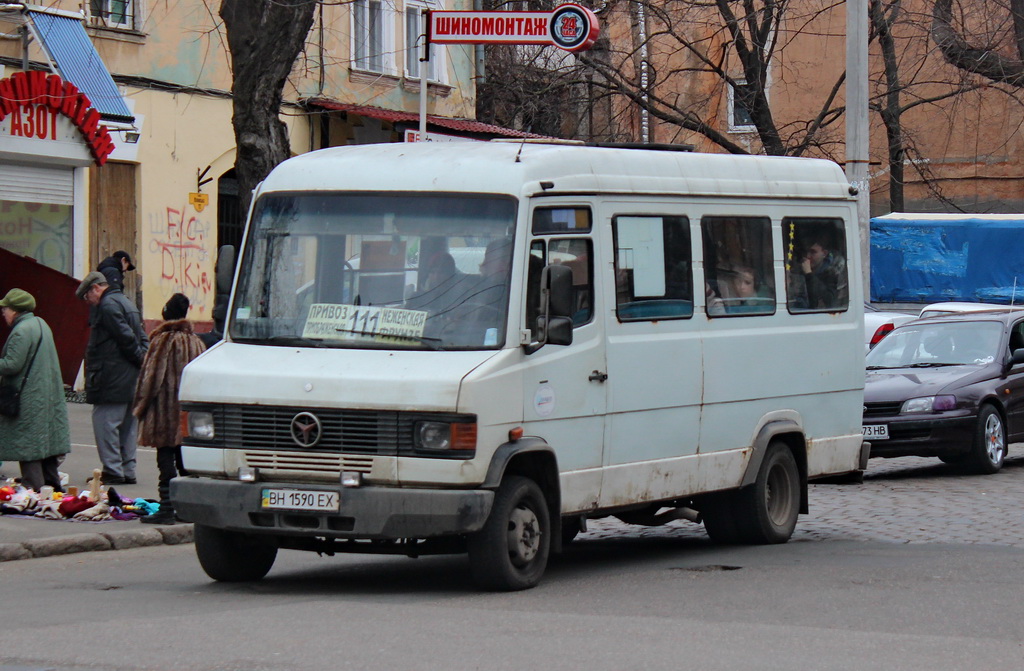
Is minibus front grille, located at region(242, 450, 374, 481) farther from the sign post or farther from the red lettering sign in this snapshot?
the red lettering sign

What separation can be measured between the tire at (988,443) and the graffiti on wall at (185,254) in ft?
36.2

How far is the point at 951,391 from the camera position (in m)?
15.9

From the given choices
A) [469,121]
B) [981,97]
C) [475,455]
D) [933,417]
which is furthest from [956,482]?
[981,97]

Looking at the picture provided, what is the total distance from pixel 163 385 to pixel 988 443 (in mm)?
8375

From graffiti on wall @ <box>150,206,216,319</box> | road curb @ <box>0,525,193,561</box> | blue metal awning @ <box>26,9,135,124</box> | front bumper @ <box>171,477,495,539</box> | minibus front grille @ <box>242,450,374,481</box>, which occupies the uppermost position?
blue metal awning @ <box>26,9,135,124</box>

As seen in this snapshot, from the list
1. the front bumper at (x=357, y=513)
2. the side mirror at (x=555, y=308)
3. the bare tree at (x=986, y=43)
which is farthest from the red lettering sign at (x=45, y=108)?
the bare tree at (x=986, y=43)

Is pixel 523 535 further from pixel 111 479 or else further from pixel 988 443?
pixel 988 443

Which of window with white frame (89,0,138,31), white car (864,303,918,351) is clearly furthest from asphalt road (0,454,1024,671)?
window with white frame (89,0,138,31)

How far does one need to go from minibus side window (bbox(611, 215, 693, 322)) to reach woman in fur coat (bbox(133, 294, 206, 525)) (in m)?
3.57

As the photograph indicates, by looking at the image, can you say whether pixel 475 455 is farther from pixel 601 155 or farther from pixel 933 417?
pixel 933 417

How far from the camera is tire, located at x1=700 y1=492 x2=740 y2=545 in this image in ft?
36.6

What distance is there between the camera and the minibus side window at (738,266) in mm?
10463

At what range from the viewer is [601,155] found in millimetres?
9711

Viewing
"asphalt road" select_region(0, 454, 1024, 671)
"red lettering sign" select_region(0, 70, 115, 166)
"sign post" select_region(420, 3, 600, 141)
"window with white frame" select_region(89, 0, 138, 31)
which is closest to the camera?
"asphalt road" select_region(0, 454, 1024, 671)
